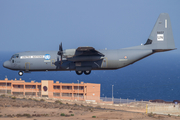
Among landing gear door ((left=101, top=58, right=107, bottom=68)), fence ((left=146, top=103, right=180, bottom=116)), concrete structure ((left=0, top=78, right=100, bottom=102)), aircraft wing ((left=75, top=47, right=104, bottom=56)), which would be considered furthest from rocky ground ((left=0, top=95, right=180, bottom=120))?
concrete structure ((left=0, top=78, right=100, bottom=102))

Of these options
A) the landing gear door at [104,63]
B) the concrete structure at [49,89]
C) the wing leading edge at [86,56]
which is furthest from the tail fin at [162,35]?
the concrete structure at [49,89]

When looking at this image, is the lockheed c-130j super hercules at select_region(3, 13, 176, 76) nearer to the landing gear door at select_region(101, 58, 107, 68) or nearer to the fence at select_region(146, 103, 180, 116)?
the landing gear door at select_region(101, 58, 107, 68)

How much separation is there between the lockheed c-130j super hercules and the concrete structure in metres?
54.8

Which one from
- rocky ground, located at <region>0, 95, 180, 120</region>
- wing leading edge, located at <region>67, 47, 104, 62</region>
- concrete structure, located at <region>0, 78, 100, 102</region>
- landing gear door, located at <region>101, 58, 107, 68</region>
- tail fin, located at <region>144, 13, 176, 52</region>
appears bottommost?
rocky ground, located at <region>0, 95, 180, 120</region>

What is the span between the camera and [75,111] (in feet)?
204

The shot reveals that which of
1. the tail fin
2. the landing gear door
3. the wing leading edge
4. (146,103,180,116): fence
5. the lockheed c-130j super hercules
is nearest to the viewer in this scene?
the wing leading edge

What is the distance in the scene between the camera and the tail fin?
44406mm

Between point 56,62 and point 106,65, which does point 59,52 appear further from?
point 106,65

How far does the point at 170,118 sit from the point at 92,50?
91.0 feet

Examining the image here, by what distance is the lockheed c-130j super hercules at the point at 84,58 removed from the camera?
135ft

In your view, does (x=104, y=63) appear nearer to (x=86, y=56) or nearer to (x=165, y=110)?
(x=86, y=56)

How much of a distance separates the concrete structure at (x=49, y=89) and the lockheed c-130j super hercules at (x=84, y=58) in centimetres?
5481

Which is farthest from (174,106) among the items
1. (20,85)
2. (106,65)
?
(20,85)

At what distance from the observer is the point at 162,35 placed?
4475 cm
